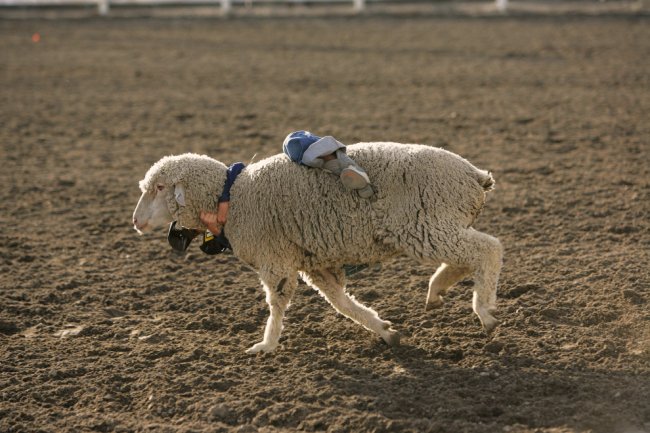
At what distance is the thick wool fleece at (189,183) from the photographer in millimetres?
6062

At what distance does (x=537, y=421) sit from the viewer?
4863mm

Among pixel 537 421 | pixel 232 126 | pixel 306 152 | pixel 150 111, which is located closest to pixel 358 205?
pixel 306 152

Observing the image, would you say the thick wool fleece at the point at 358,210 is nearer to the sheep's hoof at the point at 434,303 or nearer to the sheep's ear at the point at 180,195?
the sheep's ear at the point at 180,195

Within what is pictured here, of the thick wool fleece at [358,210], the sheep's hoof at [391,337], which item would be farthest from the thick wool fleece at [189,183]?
Answer: the sheep's hoof at [391,337]

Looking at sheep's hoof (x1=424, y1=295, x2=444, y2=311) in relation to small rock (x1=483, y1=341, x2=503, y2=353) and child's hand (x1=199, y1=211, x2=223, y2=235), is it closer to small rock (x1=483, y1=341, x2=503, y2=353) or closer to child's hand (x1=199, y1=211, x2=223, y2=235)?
small rock (x1=483, y1=341, x2=503, y2=353)

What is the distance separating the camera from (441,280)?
19.8 feet

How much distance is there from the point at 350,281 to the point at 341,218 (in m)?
1.57

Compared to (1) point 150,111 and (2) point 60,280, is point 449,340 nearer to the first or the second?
(2) point 60,280

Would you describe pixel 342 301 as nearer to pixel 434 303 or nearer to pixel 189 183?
pixel 434 303

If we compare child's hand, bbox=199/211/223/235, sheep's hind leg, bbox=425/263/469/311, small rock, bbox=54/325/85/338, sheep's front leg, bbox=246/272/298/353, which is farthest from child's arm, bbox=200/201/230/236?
sheep's hind leg, bbox=425/263/469/311

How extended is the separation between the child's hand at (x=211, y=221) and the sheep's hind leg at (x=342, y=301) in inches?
25.7

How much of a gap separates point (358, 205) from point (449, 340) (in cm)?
107

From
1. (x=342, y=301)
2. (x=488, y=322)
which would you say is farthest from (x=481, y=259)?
(x=342, y=301)

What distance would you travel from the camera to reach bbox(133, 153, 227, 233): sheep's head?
19.9 ft
